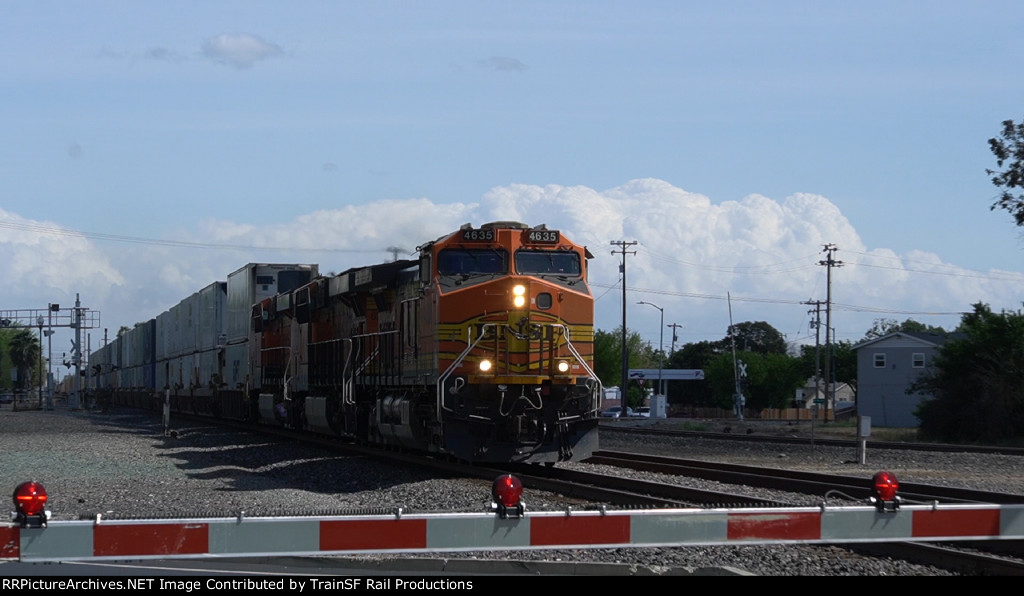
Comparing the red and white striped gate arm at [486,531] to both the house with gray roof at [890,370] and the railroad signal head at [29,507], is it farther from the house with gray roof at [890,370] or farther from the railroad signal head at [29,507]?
the house with gray roof at [890,370]

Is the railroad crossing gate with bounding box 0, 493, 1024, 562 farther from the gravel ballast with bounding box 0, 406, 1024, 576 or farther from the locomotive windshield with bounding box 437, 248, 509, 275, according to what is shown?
the locomotive windshield with bounding box 437, 248, 509, 275

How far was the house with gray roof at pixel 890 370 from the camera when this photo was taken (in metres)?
66.5

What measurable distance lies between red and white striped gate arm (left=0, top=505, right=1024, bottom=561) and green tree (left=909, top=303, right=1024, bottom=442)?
33.1 m

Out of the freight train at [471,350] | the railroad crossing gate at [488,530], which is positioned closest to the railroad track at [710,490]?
the freight train at [471,350]

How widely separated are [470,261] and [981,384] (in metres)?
27.2

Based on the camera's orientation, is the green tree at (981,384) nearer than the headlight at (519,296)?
No

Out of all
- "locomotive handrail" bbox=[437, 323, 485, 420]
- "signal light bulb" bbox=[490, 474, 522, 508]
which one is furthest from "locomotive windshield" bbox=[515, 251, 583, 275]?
"signal light bulb" bbox=[490, 474, 522, 508]

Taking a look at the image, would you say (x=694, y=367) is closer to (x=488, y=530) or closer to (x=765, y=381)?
(x=765, y=381)

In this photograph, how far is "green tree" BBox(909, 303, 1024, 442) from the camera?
121 feet

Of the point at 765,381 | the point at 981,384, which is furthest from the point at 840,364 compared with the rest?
the point at 981,384

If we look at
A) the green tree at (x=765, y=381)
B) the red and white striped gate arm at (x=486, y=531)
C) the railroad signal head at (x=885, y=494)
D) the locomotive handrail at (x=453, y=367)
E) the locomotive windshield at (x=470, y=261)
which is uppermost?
the locomotive windshield at (x=470, y=261)

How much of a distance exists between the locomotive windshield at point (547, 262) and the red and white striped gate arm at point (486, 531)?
10849mm

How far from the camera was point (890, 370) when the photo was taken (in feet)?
224
